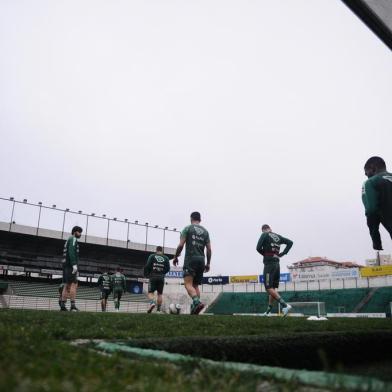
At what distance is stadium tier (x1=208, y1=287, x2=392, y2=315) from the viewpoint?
29.8 metres

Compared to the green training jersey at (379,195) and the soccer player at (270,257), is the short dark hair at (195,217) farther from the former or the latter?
the green training jersey at (379,195)

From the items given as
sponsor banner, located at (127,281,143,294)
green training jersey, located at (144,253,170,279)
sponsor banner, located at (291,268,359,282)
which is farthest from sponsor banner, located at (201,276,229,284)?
green training jersey, located at (144,253,170,279)

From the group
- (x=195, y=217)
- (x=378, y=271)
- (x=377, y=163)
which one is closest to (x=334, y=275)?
(x=378, y=271)

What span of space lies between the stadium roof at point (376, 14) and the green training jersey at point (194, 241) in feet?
17.5

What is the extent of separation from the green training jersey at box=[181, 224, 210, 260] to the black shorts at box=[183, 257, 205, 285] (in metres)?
0.07

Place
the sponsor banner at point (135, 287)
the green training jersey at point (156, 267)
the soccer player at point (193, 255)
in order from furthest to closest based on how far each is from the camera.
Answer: the sponsor banner at point (135, 287) → the green training jersey at point (156, 267) → the soccer player at point (193, 255)

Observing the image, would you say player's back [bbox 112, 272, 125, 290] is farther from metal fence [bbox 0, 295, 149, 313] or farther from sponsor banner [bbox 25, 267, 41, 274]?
sponsor banner [bbox 25, 267, 41, 274]

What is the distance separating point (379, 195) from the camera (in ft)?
14.5

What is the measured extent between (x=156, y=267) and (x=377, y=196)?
8454 millimetres

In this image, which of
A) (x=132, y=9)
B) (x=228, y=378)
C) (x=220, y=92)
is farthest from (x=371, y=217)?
(x=220, y=92)

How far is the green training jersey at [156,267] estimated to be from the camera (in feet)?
38.6

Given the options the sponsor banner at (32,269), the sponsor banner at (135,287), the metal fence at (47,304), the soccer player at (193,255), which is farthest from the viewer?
the sponsor banner at (135,287)

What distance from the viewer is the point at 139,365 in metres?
1.39

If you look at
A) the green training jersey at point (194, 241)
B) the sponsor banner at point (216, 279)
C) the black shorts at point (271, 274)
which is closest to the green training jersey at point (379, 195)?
the green training jersey at point (194, 241)
